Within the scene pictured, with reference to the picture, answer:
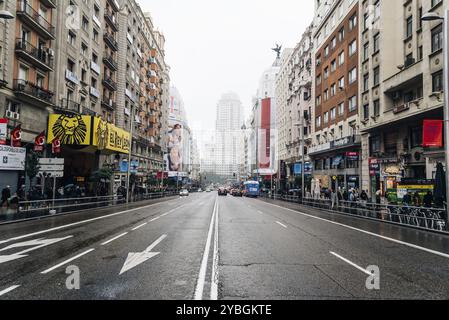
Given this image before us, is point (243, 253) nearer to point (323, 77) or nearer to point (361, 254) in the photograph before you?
point (361, 254)

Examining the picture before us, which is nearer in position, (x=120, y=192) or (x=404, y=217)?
(x=404, y=217)

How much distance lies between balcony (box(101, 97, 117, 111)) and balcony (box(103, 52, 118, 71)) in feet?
14.5

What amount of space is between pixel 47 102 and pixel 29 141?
388 cm

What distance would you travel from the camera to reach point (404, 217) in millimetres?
17516

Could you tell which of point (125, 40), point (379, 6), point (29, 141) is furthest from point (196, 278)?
point (125, 40)

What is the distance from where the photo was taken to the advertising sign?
21.3m

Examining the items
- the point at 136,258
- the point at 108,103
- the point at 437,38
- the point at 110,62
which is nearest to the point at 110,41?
the point at 110,62

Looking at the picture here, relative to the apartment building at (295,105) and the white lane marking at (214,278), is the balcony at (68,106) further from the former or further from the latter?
the apartment building at (295,105)

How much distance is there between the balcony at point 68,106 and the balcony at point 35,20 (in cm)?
590

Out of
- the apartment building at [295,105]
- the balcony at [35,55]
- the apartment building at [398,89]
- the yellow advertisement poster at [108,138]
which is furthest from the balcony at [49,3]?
the apartment building at [295,105]

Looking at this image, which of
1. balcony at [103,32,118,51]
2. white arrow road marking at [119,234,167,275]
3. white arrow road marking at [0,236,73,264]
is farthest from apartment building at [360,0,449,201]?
balcony at [103,32,118,51]

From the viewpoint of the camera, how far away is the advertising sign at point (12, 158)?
839 inches

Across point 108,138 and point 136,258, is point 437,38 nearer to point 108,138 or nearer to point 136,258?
point 136,258

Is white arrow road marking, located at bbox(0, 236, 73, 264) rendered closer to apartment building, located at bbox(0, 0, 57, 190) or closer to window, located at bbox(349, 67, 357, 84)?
apartment building, located at bbox(0, 0, 57, 190)
